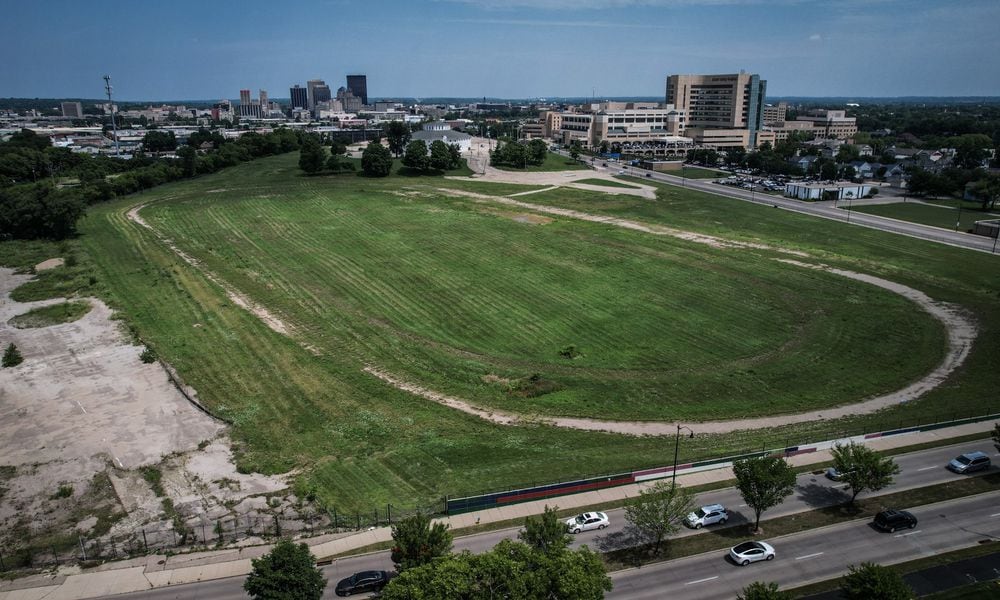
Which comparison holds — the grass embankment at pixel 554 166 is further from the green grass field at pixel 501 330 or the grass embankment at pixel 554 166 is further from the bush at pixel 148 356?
the bush at pixel 148 356

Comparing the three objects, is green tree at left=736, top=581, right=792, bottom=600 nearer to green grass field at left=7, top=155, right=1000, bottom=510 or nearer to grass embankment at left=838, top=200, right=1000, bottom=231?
green grass field at left=7, top=155, right=1000, bottom=510

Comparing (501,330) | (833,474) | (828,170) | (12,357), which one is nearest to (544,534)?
(833,474)

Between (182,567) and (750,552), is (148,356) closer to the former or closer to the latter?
(182,567)

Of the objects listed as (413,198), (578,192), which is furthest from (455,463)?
(578,192)

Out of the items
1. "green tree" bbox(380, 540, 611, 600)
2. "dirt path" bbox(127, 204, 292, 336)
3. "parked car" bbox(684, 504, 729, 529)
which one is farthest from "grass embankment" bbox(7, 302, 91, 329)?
"parked car" bbox(684, 504, 729, 529)

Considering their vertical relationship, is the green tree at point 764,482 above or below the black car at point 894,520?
above

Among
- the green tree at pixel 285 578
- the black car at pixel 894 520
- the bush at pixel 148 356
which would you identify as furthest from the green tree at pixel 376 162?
the black car at pixel 894 520
